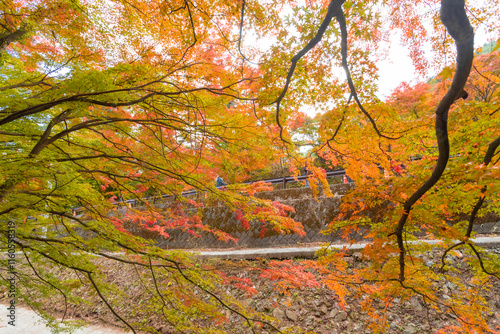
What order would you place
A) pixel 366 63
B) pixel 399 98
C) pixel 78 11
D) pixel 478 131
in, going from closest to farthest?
pixel 478 131
pixel 366 63
pixel 78 11
pixel 399 98

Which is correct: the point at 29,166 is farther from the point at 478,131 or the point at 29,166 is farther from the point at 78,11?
the point at 478,131

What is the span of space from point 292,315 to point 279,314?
0.85ft

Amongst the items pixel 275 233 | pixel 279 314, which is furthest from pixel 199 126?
pixel 275 233

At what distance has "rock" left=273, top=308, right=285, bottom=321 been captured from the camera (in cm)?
479

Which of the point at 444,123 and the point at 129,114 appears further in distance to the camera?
the point at 129,114

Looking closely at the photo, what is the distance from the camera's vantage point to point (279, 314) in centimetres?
484

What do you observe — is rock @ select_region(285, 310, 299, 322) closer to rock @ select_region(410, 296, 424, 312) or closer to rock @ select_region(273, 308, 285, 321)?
rock @ select_region(273, 308, 285, 321)

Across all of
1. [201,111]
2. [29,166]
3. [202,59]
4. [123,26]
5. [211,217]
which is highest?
[123,26]

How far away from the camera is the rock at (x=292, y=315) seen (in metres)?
4.70

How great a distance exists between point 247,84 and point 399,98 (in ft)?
26.8

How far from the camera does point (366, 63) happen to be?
8.59 feet

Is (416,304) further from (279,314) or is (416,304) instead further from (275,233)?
(275,233)

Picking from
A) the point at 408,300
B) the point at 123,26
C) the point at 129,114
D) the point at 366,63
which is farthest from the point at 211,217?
the point at 366,63

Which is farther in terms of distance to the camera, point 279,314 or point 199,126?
point 279,314
